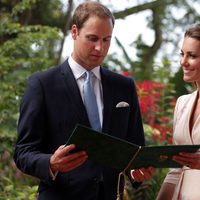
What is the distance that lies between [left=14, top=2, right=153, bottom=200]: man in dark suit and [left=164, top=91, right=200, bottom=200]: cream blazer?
30 centimetres

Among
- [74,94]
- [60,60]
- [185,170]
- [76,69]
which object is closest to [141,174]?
[185,170]

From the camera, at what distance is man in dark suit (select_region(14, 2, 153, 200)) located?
123 inches

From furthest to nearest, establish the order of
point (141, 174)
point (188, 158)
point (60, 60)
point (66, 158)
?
1. point (60, 60)
2. point (141, 174)
3. point (188, 158)
4. point (66, 158)

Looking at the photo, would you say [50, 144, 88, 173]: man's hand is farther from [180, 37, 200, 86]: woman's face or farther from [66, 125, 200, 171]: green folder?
[180, 37, 200, 86]: woman's face

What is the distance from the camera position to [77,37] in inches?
129

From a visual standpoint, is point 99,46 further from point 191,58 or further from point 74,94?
point 191,58

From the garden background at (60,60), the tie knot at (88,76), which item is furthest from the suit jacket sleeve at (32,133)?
the garden background at (60,60)

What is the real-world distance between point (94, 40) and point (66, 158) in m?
0.73

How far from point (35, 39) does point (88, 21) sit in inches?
99.8

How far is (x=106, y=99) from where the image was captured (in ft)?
10.8

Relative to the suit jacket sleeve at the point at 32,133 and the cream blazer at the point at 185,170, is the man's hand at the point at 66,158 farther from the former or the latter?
the cream blazer at the point at 185,170

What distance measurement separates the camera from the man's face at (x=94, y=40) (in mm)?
3197

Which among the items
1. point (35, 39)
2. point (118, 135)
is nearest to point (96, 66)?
point (118, 135)

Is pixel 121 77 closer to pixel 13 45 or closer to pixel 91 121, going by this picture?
pixel 91 121
